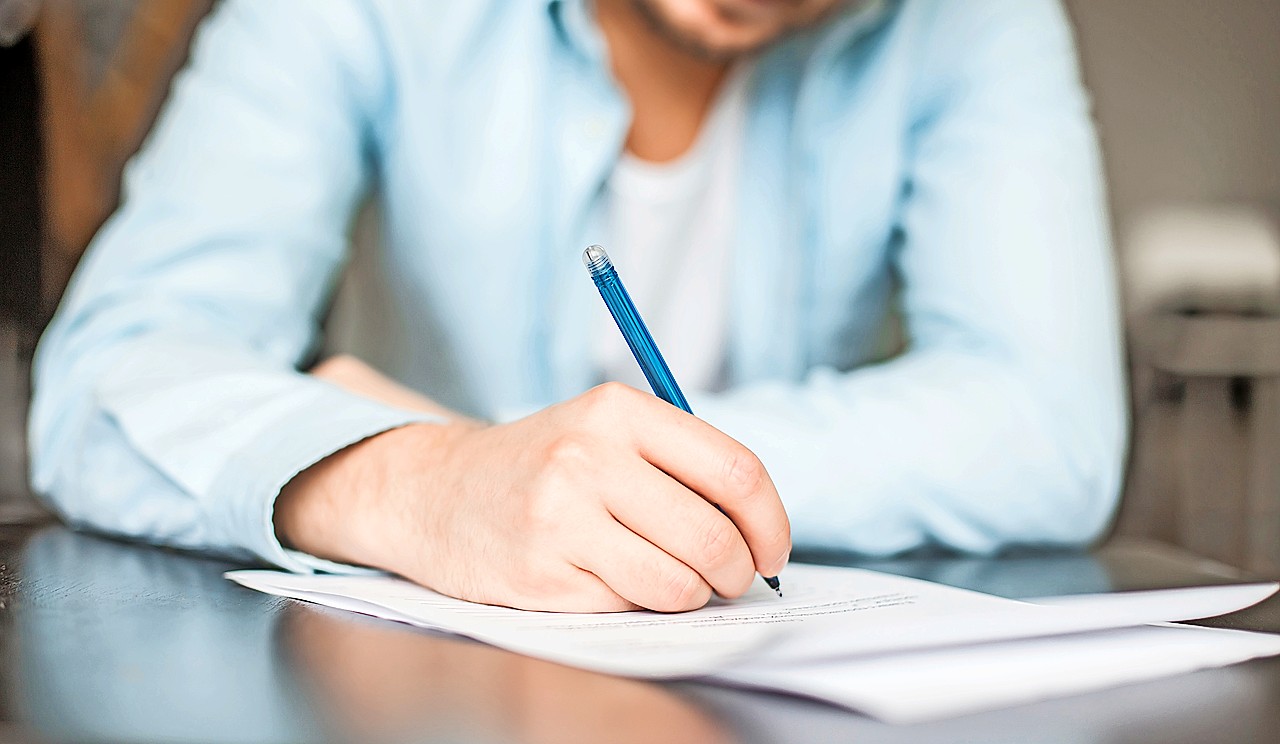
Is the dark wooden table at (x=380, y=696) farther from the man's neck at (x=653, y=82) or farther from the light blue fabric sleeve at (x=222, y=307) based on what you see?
the man's neck at (x=653, y=82)

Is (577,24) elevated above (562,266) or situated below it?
above

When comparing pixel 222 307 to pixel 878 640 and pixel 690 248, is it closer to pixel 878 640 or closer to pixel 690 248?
pixel 690 248

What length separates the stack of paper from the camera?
0.95 ft

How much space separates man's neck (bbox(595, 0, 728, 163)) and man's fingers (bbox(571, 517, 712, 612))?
73cm

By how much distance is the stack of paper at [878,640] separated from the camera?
29cm

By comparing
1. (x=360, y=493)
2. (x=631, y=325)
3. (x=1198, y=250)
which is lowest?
(x=360, y=493)

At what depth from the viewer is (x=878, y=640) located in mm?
317

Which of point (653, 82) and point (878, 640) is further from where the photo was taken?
point (653, 82)

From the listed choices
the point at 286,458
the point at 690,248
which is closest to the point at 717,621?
the point at 286,458

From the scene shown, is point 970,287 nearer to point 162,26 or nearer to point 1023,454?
point 1023,454

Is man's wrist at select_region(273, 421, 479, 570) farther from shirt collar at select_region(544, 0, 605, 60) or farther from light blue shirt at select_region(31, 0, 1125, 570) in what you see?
shirt collar at select_region(544, 0, 605, 60)

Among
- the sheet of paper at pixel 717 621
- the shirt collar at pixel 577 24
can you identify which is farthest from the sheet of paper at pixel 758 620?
the shirt collar at pixel 577 24

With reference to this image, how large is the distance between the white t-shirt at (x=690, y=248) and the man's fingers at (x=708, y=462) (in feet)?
2.13

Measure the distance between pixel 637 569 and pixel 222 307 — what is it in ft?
1.62
